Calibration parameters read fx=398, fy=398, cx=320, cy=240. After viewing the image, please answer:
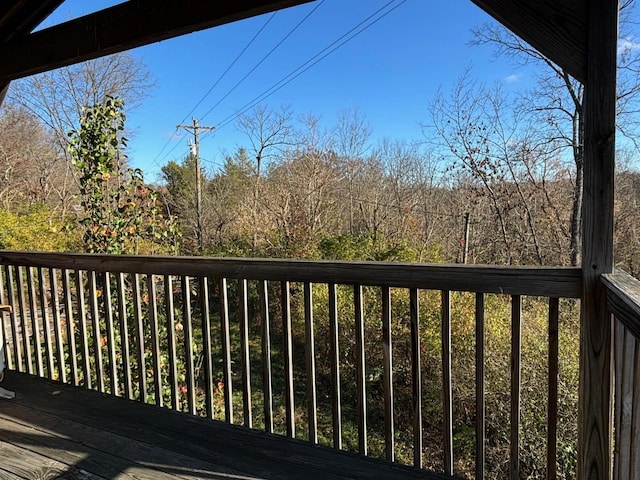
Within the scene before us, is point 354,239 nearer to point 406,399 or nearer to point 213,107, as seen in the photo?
point 406,399

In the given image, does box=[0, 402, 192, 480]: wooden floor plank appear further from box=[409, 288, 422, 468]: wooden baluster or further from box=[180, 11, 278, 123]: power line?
box=[180, 11, 278, 123]: power line

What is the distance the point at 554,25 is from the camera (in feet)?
3.96

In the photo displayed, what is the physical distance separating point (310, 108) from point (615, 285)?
24.3ft

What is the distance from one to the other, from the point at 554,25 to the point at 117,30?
6.26 feet

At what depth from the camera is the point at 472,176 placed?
5590 millimetres

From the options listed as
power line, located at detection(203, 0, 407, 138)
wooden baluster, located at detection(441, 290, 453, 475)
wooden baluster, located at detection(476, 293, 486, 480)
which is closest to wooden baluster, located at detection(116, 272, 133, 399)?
wooden baluster, located at detection(441, 290, 453, 475)

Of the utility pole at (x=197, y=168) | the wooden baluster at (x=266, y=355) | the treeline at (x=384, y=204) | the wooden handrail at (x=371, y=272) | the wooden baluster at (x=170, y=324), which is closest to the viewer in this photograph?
the wooden handrail at (x=371, y=272)

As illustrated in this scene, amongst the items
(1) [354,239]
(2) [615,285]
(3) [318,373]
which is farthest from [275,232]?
(2) [615,285]

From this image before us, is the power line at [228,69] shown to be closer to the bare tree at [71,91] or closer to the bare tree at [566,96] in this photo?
the bare tree at [71,91]

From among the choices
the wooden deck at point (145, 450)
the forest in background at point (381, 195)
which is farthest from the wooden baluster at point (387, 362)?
the forest in background at point (381, 195)

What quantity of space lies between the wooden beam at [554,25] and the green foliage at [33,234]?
17.8ft

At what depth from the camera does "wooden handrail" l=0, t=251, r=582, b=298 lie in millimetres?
1403

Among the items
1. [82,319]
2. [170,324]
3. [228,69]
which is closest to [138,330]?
[170,324]

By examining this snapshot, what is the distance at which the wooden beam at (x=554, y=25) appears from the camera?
3.92 feet
